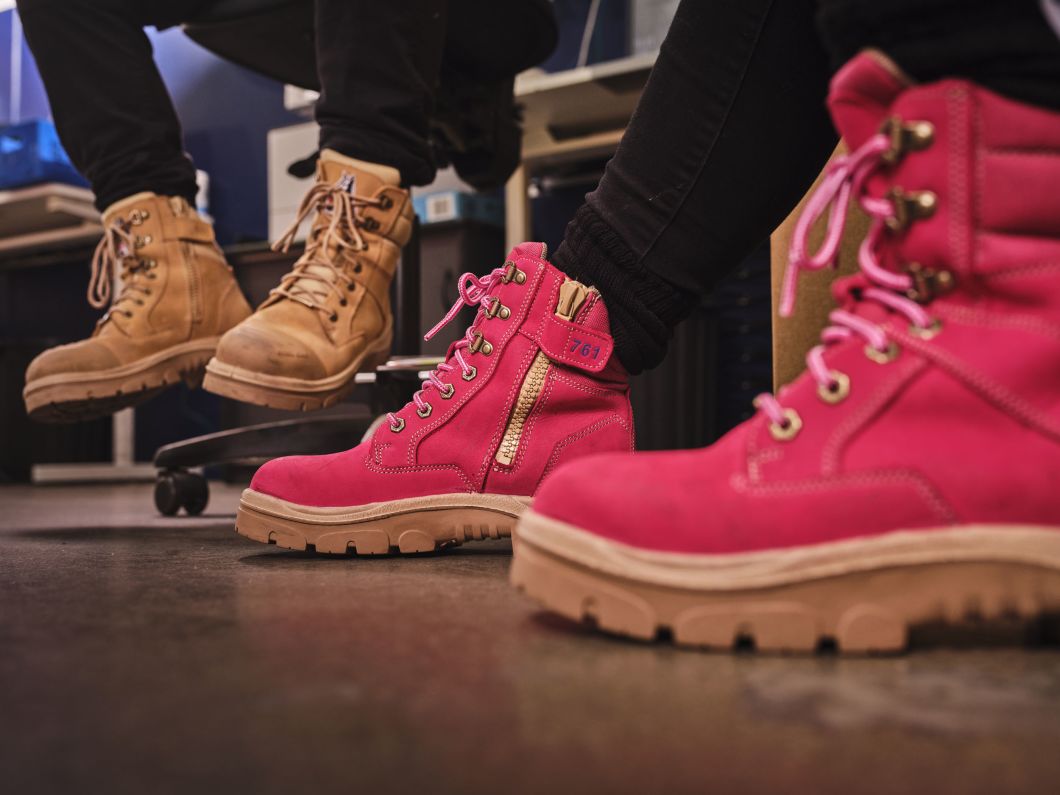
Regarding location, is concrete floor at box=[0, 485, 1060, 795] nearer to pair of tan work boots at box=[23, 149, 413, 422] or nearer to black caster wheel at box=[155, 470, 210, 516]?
pair of tan work boots at box=[23, 149, 413, 422]

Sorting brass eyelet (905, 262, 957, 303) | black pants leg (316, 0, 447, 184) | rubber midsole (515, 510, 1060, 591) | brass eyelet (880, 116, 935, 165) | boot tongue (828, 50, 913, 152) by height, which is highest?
black pants leg (316, 0, 447, 184)

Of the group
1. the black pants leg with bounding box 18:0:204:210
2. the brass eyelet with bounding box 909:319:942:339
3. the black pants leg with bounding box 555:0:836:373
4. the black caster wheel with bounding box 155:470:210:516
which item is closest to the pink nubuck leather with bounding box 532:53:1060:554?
the brass eyelet with bounding box 909:319:942:339

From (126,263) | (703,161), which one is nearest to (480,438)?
(703,161)

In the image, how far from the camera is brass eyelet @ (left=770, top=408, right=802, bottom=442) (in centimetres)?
47

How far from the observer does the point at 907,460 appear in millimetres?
443

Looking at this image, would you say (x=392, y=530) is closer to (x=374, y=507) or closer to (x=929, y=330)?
(x=374, y=507)

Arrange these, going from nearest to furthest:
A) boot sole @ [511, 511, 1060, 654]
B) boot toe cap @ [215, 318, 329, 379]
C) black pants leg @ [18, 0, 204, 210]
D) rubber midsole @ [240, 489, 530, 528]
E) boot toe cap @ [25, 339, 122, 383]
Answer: boot sole @ [511, 511, 1060, 654] < rubber midsole @ [240, 489, 530, 528] < boot toe cap @ [215, 318, 329, 379] < boot toe cap @ [25, 339, 122, 383] < black pants leg @ [18, 0, 204, 210]

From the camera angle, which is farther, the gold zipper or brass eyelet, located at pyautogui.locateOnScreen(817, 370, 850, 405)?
the gold zipper

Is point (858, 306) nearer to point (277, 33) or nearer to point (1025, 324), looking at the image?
point (1025, 324)

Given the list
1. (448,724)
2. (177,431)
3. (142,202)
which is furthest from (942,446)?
(177,431)

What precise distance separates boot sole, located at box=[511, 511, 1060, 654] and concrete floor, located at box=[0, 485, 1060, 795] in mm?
14

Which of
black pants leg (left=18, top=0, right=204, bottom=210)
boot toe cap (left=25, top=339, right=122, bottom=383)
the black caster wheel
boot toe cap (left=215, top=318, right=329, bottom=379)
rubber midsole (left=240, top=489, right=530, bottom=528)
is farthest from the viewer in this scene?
the black caster wheel

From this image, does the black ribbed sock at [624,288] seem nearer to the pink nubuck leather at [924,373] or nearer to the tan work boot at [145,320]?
the pink nubuck leather at [924,373]

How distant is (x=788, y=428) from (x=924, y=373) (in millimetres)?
70
